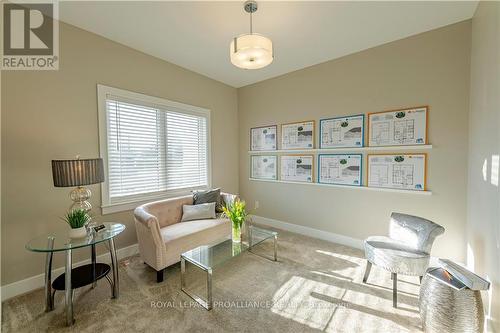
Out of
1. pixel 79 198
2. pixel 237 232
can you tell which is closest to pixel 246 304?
pixel 237 232

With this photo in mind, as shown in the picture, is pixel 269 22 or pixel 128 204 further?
pixel 128 204

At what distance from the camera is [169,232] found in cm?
252

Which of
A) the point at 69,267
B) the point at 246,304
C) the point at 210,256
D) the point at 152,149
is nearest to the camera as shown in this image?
the point at 69,267

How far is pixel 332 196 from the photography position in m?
3.25

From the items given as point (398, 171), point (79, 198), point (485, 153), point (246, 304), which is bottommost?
point (246, 304)

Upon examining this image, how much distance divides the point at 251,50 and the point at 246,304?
224 cm

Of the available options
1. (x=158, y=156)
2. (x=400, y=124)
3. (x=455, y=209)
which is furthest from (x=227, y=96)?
(x=455, y=209)

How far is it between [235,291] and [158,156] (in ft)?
7.14

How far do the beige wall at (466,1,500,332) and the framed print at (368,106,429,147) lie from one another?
1.36 feet

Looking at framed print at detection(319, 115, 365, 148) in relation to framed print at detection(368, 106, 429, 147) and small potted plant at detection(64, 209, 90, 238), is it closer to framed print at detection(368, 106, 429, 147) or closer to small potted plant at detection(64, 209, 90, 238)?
framed print at detection(368, 106, 429, 147)

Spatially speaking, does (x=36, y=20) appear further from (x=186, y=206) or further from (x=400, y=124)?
(x=400, y=124)

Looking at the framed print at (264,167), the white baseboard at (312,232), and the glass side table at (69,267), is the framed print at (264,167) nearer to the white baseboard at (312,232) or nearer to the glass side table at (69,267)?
the white baseboard at (312,232)

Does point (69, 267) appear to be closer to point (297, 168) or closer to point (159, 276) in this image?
point (159, 276)

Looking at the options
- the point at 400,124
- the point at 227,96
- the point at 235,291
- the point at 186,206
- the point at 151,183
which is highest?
the point at 227,96
